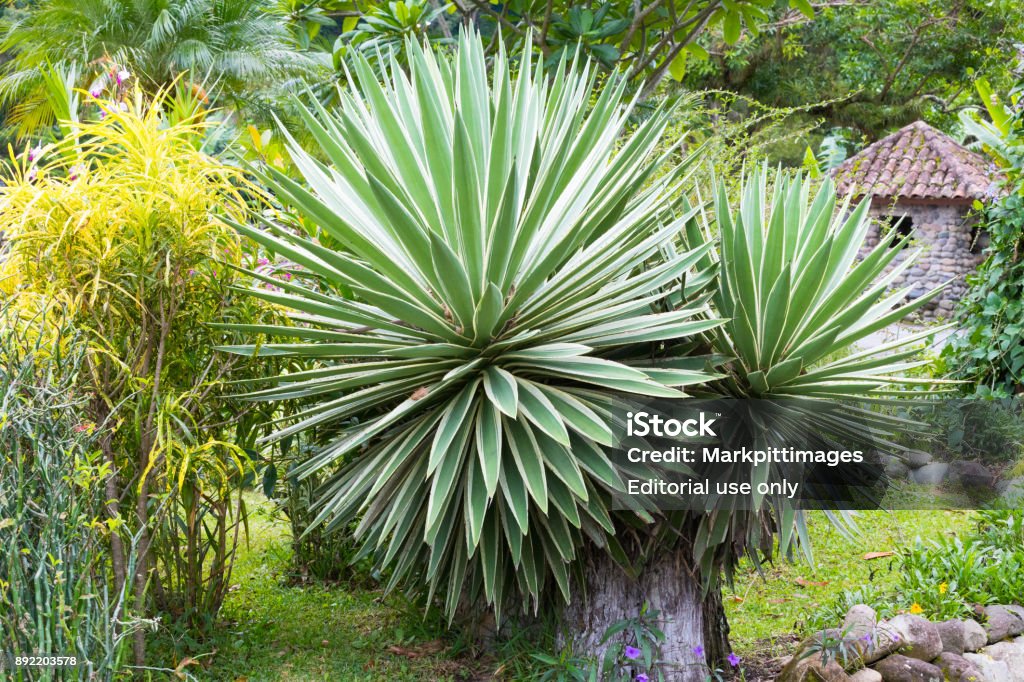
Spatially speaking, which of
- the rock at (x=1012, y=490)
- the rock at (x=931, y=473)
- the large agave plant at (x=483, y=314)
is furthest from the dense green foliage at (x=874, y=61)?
the large agave plant at (x=483, y=314)

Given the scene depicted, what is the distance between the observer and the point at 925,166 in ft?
55.6

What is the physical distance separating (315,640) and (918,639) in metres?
2.75

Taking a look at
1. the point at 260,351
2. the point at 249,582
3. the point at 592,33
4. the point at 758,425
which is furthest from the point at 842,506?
the point at 249,582

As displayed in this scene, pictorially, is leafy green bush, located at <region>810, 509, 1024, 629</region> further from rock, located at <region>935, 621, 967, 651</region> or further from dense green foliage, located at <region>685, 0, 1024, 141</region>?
dense green foliage, located at <region>685, 0, 1024, 141</region>

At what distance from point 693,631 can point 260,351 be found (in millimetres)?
2182

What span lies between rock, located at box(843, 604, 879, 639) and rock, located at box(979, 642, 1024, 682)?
21.0 inches

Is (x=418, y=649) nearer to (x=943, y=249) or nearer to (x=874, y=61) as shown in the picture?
(x=943, y=249)

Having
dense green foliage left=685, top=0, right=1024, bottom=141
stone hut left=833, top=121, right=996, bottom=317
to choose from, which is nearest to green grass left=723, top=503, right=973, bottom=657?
dense green foliage left=685, top=0, right=1024, bottom=141

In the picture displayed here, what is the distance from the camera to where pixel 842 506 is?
373 cm

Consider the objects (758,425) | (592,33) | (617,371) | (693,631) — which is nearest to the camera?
(617,371)

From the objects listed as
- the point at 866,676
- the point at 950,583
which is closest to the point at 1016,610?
the point at 950,583

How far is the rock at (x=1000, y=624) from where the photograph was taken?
4156 mm

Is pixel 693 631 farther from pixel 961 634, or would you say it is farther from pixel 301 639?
pixel 301 639
